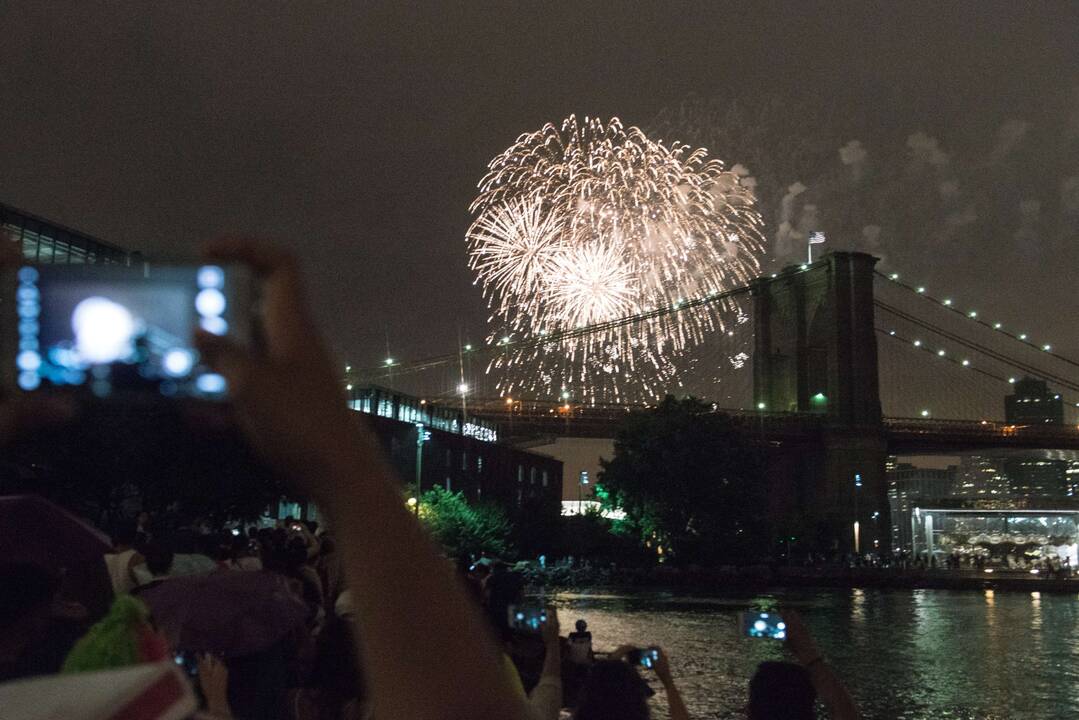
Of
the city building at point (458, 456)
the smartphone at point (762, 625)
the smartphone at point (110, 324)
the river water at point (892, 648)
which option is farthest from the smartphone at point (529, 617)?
the city building at point (458, 456)

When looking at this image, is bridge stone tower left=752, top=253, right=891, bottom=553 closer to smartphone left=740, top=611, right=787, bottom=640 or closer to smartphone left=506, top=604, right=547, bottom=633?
smartphone left=506, top=604, right=547, bottom=633

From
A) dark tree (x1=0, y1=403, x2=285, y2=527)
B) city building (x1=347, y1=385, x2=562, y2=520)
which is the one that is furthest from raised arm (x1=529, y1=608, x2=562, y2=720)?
city building (x1=347, y1=385, x2=562, y2=520)

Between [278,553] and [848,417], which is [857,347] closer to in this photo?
[848,417]

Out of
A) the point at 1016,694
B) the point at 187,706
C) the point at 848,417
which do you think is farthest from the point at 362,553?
the point at 848,417

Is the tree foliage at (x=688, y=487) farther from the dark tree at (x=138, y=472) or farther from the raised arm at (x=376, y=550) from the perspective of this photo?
the raised arm at (x=376, y=550)

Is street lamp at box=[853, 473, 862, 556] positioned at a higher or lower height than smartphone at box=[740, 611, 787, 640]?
higher

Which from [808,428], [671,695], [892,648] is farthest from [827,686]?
[808,428]

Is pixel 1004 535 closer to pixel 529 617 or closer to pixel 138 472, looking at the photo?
pixel 138 472
